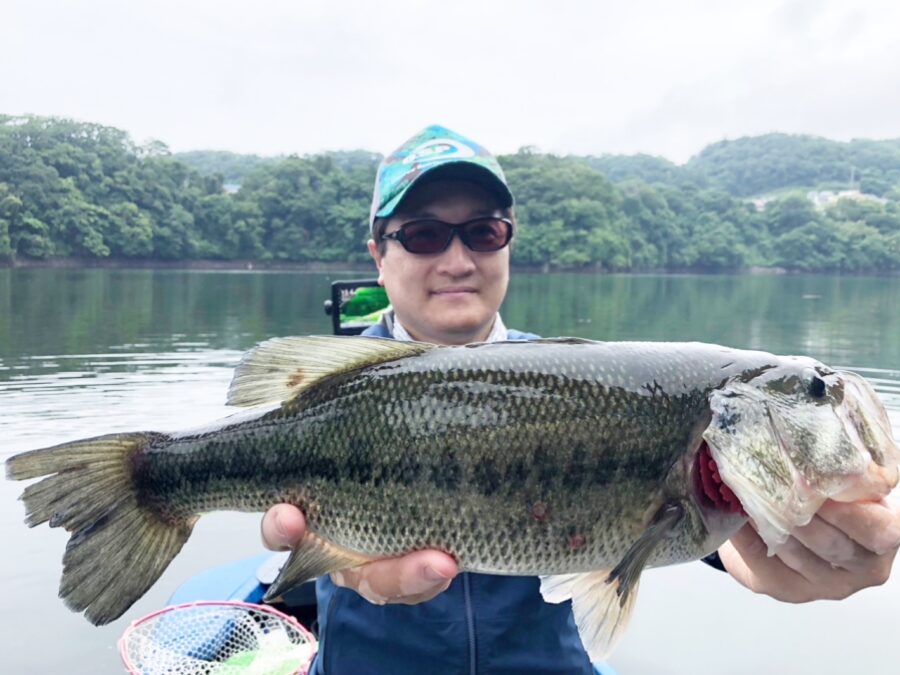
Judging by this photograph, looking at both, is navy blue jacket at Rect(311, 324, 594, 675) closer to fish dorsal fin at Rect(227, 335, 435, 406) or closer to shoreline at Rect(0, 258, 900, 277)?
fish dorsal fin at Rect(227, 335, 435, 406)

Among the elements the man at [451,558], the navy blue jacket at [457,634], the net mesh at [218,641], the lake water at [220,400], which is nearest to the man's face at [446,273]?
the man at [451,558]

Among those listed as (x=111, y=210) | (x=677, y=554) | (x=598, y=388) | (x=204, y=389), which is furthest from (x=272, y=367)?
(x=111, y=210)

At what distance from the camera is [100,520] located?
92.5 inches

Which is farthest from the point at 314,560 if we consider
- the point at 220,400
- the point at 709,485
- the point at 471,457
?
the point at 220,400

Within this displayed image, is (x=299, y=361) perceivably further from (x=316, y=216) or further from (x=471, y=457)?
(x=316, y=216)

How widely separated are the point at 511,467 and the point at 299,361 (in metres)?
0.81

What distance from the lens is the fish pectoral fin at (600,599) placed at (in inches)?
88.0

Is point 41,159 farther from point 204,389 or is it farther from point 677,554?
point 677,554

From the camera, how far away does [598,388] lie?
2.33 meters

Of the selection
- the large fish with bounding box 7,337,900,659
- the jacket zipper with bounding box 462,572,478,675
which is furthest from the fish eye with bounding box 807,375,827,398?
the jacket zipper with bounding box 462,572,478,675

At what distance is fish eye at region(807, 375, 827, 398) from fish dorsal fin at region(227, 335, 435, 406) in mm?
1180

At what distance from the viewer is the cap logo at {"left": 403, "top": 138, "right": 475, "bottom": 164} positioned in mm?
3430

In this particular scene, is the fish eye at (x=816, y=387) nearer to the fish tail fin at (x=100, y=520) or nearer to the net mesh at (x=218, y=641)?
the fish tail fin at (x=100, y=520)

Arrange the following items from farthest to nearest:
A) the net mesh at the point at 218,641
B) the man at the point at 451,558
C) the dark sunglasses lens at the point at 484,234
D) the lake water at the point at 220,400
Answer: the lake water at the point at 220,400 → the net mesh at the point at 218,641 → the dark sunglasses lens at the point at 484,234 → the man at the point at 451,558
